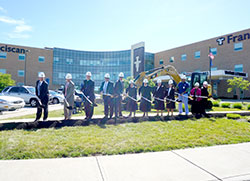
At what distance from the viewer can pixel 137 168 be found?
3467 mm

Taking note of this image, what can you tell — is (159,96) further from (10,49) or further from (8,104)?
(10,49)

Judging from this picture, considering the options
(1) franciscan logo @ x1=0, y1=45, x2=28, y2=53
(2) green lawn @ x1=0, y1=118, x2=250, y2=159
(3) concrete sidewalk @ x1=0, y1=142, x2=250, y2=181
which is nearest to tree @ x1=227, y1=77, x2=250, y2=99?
(2) green lawn @ x1=0, y1=118, x2=250, y2=159

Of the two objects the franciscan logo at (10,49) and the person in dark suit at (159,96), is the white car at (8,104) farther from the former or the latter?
the franciscan logo at (10,49)

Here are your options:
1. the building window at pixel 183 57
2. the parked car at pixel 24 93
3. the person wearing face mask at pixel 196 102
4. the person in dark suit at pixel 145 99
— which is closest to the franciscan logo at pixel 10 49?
the parked car at pixel 24 93

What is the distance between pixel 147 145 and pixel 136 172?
5.14ft

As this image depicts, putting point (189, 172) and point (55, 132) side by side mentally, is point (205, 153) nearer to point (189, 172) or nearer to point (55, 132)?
point (189, 172)

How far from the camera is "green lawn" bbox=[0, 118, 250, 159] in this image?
4.25 metres

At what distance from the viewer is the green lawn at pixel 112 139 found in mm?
4246

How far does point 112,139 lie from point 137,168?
5.78 feet

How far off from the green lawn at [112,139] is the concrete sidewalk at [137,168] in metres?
0.37

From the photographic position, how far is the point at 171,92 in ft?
29.6

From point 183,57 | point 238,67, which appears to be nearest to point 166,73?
point 238,67

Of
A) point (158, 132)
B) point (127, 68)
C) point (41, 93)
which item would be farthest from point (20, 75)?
point (158, 132)

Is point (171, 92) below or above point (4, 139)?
above
